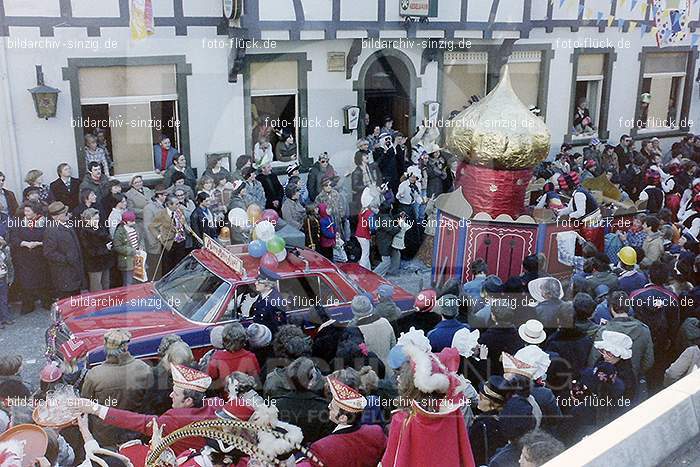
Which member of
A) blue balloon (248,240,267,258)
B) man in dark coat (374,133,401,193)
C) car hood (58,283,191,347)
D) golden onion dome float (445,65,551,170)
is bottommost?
car hood (58,283,191,347)

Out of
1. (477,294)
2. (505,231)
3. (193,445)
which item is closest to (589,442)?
(193,445)

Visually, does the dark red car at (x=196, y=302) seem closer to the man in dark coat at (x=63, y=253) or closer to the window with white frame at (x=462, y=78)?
the man in dark coat at (x=63, y=253)

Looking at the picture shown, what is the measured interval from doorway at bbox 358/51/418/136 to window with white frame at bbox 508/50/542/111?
284 cm

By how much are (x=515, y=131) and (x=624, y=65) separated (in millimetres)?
9847

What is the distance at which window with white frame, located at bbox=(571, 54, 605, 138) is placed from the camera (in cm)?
1708

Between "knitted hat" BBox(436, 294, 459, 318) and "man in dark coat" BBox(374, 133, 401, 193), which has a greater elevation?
"man in dark coat" BBox(374, 133, 401, 193)

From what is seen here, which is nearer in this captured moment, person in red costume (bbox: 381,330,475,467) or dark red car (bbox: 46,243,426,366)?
person in red costume (bbox: 381,330,475,467)

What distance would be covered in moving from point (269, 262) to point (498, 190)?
11.9ft

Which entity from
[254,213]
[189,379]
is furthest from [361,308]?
[254,213]

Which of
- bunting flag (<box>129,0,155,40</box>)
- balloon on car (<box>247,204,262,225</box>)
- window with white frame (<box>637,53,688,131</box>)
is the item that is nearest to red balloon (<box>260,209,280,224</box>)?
balloon on car (<box>247,204,262,225</box>)

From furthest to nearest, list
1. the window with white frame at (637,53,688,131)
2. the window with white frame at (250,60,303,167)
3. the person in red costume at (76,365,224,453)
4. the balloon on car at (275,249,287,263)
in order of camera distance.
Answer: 1. the window with white frame at (637,53,688,131)
2. the window with white frame at (250,60,303,167)
3. the balloon on car at (275,249,287,263)
4. the person in red costume at (76,365,224,453)

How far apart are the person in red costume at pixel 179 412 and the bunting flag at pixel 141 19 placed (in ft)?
26.1

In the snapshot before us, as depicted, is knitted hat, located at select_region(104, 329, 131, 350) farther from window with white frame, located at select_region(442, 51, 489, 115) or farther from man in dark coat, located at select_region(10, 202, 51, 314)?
window with white frame, located at select_region(442, 51, 489, 115)

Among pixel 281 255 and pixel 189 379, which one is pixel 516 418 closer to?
pixel 189 379
